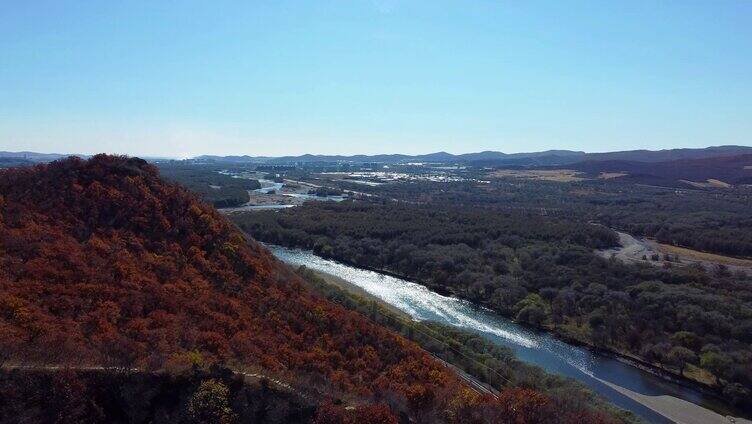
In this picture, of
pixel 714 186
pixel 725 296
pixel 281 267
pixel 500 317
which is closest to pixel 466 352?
pixel 281 267

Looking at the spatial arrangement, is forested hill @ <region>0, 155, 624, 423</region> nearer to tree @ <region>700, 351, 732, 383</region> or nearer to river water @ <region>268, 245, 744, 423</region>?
river water @ <region>268, 245, 744, 423</region>

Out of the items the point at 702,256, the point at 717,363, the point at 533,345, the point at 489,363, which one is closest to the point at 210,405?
the point at 489,363

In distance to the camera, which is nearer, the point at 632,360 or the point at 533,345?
the point at 632,360

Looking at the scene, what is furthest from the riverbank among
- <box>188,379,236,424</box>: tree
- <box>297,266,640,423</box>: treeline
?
<box>188,379,236,424</box>: tree

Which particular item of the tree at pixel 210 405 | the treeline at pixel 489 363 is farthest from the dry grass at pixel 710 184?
the tree at pixel 210 405

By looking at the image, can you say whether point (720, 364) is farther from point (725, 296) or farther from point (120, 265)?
point (120, 265)

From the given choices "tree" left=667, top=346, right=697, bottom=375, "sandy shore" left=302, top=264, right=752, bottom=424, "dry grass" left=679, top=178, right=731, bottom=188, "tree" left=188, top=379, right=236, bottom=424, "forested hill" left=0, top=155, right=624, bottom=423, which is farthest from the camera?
"dry grass" left=679, top=178, right=731, bottom=188

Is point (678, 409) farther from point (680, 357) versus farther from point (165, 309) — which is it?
point (165, 309)
